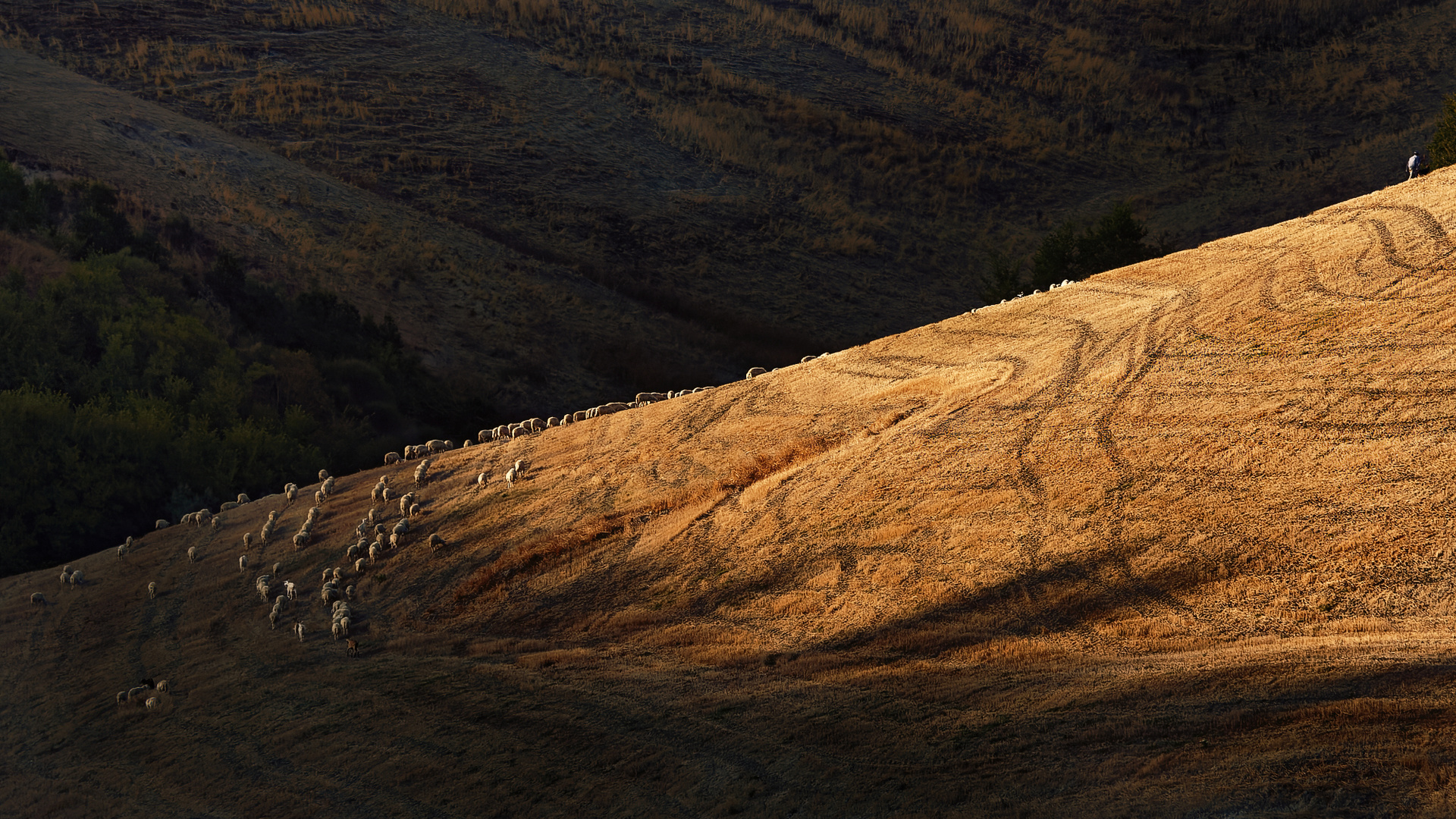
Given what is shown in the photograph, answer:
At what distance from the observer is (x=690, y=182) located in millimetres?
48062

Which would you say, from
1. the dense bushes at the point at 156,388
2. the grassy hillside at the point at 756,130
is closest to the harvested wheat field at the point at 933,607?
the dense bushes at the point at 156,388

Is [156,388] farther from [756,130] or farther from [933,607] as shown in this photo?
[756,130]

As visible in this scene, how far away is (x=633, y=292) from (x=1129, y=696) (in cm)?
3512

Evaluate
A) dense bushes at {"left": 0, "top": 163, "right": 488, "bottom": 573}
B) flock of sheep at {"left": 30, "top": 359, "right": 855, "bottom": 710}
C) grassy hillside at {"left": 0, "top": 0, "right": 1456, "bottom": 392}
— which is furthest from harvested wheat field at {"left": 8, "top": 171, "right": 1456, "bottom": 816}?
grassy hillside at {"left": 0, "top": 0, "right": 1456, "bottom": 392}

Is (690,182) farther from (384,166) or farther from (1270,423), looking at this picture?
(1270,423)

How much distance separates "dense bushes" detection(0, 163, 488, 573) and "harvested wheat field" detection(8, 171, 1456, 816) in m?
6.83

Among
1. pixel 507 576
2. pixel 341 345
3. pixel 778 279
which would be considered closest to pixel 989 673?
pixel 507 576

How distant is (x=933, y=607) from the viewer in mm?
6977

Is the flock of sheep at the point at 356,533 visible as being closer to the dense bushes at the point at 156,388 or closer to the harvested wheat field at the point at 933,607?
the harvested wheat field at the point at 933,607

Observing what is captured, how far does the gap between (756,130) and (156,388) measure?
35.3 m

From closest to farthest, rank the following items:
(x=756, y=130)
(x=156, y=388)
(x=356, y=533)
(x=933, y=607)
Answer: (x=933, y=607) → (x=356, y=533) → (x=156, y=388) → (x=756, y=130)

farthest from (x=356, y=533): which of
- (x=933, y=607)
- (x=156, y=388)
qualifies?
(x=156, y=388)

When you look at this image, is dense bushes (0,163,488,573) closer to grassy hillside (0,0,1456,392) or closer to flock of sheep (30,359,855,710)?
grassy hillside (0,0,1456,392)

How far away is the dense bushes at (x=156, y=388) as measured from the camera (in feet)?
56.6
